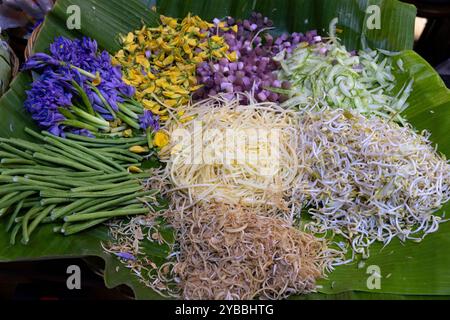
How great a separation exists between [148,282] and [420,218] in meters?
1.56

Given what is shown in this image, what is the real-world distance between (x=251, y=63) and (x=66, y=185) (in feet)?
4.92

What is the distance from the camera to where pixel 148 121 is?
8.52 feet

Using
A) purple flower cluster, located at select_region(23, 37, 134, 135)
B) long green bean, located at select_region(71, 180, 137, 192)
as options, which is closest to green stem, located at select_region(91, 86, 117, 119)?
purple flower cluster, located at select_region(23, 37, 134, 135)

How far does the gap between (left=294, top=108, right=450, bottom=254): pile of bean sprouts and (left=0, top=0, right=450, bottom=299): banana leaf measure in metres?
0.11

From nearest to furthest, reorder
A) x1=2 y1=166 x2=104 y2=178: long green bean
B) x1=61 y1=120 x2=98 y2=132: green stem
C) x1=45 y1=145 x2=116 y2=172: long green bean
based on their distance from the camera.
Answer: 1. x1=2 y1=166 x2=104 y2=178: long green bean
2. x1=45 y1=145 x2=116 y2=172: long green bean
3. x1=61 y1=120 x2=98 y2=132: green stem

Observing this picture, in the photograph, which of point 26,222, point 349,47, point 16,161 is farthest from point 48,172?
point 349,47

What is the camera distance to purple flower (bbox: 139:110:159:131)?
260 centimetres

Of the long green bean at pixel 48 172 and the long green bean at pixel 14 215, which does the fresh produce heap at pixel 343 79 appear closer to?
the long green bean at pixel 48 172

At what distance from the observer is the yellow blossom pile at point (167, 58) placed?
276cm

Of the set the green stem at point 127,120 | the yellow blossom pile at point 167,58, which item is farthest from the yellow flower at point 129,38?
the green stem at point 127,120

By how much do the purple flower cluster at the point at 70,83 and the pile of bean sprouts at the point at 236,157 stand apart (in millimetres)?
442

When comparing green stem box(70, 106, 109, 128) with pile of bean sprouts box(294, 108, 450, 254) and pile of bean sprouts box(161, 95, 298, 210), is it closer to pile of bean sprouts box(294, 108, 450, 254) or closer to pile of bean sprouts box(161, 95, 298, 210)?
pile of bean sprouts box(161, 95, 298, 210)

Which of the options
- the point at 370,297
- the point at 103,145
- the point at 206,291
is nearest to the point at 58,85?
the point at 103,145
